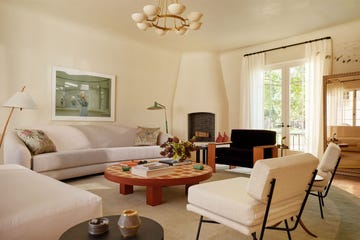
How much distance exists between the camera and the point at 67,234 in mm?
1212

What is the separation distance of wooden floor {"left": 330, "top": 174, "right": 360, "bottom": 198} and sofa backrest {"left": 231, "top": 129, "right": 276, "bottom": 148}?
1.18 m

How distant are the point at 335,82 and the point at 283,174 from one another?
3.96m

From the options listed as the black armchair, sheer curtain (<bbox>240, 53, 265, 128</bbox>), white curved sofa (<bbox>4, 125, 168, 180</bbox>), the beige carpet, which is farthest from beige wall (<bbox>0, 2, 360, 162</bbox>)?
the beige carpet

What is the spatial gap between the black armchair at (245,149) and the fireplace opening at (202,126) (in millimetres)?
1291

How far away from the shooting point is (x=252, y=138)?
506 cm

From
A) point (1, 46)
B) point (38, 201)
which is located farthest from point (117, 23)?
point (38, 201)

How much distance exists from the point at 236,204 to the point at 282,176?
0.32 m

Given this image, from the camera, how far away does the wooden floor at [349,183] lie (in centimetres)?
373

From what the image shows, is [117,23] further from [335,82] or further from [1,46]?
[335,82]

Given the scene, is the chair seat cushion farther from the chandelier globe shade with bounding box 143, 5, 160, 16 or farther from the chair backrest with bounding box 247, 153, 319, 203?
the chandelier globe shade with bounding box 143, 5, 160, 16

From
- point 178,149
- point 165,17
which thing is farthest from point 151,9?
point 178,149

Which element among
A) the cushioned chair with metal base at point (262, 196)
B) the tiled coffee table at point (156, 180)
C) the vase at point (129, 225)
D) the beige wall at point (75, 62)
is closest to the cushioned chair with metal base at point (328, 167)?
the cushioned chair with metal base at point (262, 196)

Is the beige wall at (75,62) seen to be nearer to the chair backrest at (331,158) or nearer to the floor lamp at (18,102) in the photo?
the floor lamp at (18,102)

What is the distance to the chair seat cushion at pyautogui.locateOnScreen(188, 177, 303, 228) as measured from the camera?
1.55 m
